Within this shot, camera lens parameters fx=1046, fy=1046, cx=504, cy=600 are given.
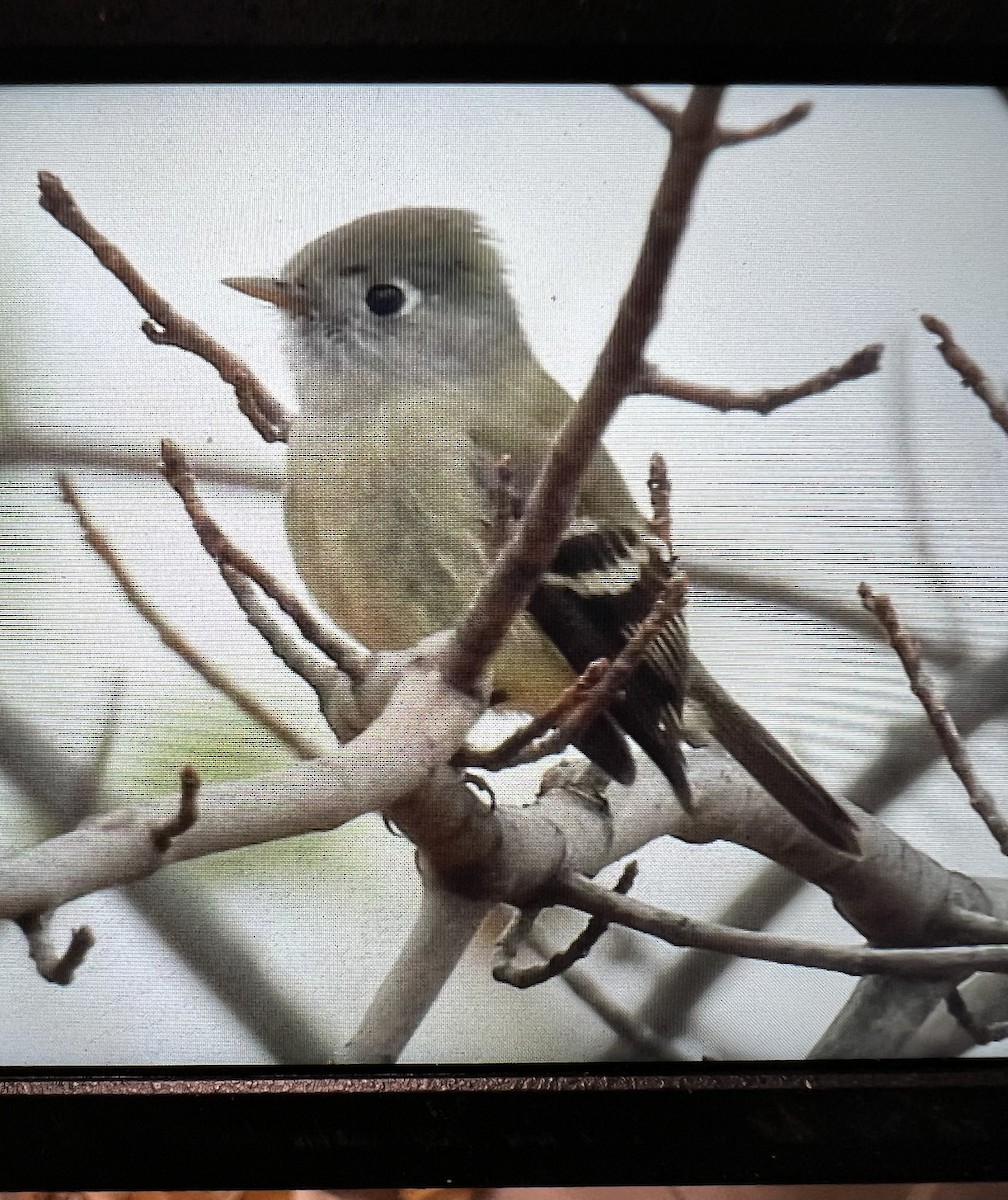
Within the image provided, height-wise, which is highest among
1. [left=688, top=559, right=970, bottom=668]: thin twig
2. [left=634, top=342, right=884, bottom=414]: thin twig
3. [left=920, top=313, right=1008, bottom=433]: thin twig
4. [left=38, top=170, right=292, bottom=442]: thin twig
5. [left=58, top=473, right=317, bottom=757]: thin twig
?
[left=920, top=313, right=1008, bottom=433]: thin twig

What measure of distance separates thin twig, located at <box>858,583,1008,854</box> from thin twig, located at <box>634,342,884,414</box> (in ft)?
0.32

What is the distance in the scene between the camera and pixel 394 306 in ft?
1.67

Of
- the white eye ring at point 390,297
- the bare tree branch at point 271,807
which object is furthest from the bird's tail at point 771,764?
the white eye ring at point 390,297

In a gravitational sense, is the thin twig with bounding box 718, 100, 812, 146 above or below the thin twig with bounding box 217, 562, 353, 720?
above

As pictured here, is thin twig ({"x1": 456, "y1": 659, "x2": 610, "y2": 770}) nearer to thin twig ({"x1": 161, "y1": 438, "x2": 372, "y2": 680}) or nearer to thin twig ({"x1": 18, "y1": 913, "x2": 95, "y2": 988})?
thin twig ({"x1": 161, "y1": 438, "x2": 372, "y2": 680})

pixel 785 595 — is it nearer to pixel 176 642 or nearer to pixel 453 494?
pixel 453 494

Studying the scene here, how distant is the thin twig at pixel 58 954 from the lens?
1.58 feet

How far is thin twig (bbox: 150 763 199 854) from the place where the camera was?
48cm

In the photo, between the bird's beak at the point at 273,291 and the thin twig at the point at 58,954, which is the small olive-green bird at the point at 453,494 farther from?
the thin twig at the point at 58,954

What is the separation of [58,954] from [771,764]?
343mm

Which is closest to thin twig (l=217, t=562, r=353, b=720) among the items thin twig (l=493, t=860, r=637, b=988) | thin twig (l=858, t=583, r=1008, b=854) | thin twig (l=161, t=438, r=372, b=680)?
thin twig (l=161, t=438, r=372, b=680)

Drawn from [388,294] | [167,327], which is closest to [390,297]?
[388,294]

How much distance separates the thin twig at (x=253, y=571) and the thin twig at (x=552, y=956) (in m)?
0.15

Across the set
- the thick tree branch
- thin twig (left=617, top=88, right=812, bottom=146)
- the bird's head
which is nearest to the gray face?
the bird's head
